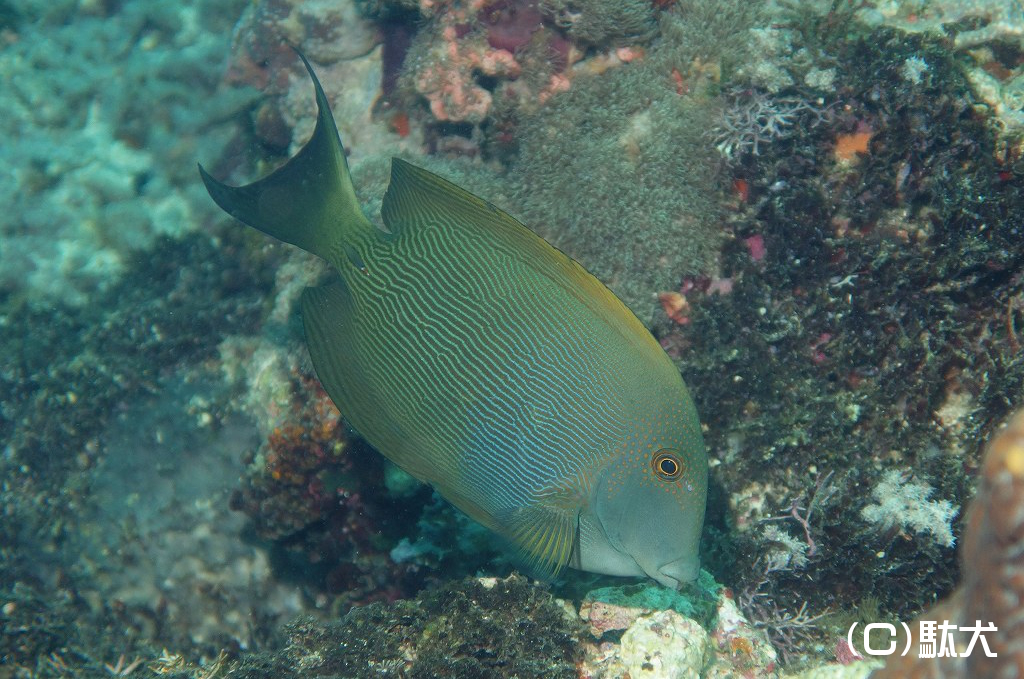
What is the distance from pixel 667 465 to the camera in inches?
86.9

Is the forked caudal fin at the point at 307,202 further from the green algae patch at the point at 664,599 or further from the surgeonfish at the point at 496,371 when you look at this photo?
the green algae patch at the point at 664,599

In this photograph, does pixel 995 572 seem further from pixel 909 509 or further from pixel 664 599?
pixel 664 599

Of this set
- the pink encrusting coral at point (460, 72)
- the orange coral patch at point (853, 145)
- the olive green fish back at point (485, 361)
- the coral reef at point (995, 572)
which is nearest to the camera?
the coral reef at point (995, 572)

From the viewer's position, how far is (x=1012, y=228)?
10.0 ft

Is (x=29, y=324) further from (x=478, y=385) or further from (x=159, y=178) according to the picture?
(x=478, y=385)

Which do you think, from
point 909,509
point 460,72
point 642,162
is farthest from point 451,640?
point 460,72

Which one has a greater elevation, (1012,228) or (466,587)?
(1012,228)

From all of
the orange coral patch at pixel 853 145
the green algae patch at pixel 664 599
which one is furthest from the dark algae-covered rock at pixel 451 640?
the orange coral patch at pixel 853 145

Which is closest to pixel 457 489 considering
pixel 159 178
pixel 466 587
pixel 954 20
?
pixel 466 587

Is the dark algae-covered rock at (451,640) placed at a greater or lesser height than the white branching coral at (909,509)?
lesser

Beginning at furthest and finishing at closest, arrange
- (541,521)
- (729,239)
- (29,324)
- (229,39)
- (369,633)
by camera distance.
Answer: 1. (229,39)
2. (29,324)
3. (729,239)
4. (369,633)
5. (541,521)

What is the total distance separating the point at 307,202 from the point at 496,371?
116cm

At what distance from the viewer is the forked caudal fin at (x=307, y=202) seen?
8.70ft

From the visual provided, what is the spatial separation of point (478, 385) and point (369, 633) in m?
1.48
